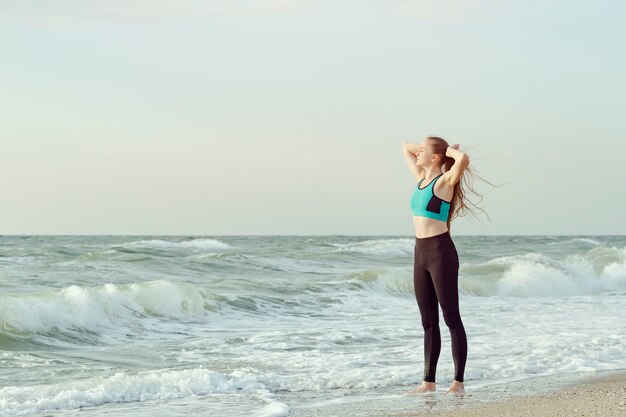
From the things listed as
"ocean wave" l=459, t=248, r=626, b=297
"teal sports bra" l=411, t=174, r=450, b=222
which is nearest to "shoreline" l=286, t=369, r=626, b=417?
"teal sports bra" l=411, t=174, r=450, b=222

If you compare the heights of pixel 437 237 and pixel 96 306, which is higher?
pixel 437 237

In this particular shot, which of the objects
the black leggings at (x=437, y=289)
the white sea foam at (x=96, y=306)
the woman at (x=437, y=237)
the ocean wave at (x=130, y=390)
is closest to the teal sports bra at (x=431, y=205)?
the woman at (x=437, y=237)

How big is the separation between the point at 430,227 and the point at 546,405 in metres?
1.46

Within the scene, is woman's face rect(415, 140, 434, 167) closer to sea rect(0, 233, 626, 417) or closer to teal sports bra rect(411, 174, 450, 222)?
teal sports bra rect(411, 174, 450, 222)

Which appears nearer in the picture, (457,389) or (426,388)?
(457,389)

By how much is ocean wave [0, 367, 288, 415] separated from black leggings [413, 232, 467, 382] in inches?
48.7

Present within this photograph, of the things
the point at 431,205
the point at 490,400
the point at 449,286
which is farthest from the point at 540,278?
the point at 431,205

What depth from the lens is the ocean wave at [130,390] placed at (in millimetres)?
6672

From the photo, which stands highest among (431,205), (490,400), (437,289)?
(431,205)

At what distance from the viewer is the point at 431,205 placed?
640cm

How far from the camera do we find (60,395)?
683 centimetres

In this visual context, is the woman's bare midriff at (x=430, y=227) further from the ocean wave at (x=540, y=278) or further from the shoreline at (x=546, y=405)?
the ocean wave at (x=540, y=278)

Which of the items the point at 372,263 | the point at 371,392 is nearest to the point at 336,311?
the point at 371,392

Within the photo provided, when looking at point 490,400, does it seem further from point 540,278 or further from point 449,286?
point 540,278
